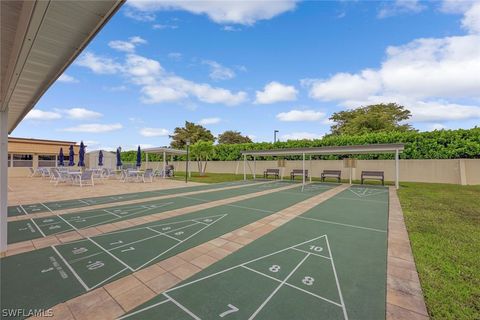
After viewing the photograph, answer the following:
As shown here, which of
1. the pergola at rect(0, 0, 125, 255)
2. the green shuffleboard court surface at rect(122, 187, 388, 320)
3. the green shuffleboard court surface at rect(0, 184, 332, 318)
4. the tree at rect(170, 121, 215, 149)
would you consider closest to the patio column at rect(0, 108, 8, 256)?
the pergola at rect(0, 0, 125, 255)

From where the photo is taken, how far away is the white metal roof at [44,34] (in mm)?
1878

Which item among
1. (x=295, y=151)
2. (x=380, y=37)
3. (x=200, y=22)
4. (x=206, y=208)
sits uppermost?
(x=200, y=22)

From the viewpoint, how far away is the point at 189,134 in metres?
39.4

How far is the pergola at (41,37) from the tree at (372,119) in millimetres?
26136

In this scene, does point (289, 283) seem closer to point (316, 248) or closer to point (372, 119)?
point (316, 248)

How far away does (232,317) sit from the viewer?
208 centimetres

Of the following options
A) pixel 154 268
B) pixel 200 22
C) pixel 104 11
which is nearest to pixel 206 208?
pixel 154 268

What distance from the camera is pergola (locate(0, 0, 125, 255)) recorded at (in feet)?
6.19

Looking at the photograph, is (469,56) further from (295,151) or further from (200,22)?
(200,22)

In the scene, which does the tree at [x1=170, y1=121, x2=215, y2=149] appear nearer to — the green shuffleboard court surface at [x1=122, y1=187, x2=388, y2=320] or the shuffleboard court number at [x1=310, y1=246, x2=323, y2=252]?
the green shuffleboard court surface at [x1=122, y1=187, x2=388, y2=320]

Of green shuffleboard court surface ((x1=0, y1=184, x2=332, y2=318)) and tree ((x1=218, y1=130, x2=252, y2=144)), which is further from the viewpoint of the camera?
tree ((x1=218, y1=130, x2=252, y2=144))

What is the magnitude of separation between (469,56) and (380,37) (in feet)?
15.3

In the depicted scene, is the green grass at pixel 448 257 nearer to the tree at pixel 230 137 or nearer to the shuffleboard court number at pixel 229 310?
the shuffleboard court number at pixel 229 310

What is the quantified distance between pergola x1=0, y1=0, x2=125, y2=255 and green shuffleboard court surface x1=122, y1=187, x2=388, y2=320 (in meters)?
3.04
